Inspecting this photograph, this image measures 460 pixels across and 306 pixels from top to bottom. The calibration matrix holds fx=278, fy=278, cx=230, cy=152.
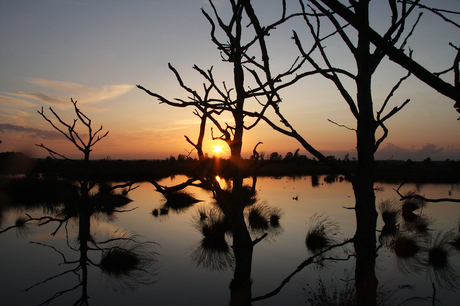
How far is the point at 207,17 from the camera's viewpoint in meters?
2.92

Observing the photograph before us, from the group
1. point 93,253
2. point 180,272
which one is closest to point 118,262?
point 93,253

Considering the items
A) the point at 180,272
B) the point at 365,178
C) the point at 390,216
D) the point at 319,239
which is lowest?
the point at 180,272

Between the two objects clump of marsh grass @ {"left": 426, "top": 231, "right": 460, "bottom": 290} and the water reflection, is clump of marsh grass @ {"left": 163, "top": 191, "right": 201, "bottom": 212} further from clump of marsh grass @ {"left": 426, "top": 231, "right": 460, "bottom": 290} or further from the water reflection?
clump of marsh grass @ {"left": 426, "top": 231, "right": 460, "bottom": 290}

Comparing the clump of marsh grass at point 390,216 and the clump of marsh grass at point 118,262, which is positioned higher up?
the clump of marsh grass at point 390,216

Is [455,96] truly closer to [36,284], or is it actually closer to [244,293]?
[244,293]

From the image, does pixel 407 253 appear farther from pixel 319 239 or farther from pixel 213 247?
→ pixel 213 247

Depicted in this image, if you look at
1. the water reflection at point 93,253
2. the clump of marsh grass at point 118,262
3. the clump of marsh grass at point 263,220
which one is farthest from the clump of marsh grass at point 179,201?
the clump of marsh grass at point 118,262

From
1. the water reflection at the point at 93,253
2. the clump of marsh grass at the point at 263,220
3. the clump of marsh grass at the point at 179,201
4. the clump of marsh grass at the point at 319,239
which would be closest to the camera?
the water reflection at the point at 93,253

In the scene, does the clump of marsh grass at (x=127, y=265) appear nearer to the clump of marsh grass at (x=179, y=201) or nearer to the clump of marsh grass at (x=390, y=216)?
the clump of marsh grass at (x=179, y=201)

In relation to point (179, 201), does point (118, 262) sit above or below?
below

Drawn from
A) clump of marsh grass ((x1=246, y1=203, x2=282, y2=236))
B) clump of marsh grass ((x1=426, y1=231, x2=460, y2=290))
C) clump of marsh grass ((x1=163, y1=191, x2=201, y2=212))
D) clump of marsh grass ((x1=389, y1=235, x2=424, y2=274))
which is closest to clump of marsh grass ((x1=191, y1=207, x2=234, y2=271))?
clump of marsh grass ((x1=246, y1=203, x2=282, y2=236))

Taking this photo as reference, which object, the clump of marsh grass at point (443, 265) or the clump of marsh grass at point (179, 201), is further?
the clump of marsh grass at point (179, 201)

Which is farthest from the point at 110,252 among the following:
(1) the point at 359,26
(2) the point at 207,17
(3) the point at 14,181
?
(3) the point at 14,181

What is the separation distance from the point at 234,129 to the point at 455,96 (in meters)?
2.78
